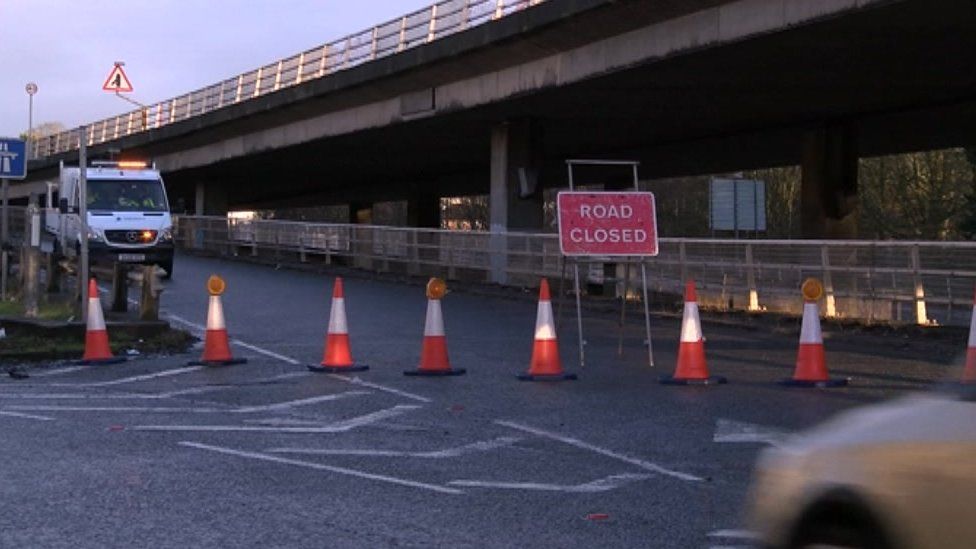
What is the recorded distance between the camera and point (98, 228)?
30.5 m

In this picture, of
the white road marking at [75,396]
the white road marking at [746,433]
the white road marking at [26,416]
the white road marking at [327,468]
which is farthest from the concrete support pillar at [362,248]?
the white road marking at [327,468]

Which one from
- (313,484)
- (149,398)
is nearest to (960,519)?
(313,484)

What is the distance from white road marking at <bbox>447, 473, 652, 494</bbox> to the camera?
879cm

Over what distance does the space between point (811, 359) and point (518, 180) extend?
23.9 meters

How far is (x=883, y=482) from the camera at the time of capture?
4625mm

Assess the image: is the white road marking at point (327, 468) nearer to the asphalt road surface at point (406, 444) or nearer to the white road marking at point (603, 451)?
the asphalt road surface at point (406, 444)

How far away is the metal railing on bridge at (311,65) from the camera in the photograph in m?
34.9

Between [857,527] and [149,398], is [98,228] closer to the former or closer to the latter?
[149,398]

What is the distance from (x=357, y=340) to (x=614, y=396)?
6.33m

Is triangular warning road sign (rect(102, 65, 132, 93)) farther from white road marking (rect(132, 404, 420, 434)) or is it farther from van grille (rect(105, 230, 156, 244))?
white road marking (rect(132, 404, 420, 434))

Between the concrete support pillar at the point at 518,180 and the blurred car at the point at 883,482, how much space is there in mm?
31697

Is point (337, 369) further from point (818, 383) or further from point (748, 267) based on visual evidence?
point (748, 267)

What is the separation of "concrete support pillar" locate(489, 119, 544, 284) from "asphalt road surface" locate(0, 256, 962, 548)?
18427mm

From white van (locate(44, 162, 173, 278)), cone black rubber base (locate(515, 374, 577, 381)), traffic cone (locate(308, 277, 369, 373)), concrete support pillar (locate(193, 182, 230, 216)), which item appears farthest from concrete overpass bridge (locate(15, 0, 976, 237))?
traffic cone (locate(308, 277, 369, 373))
